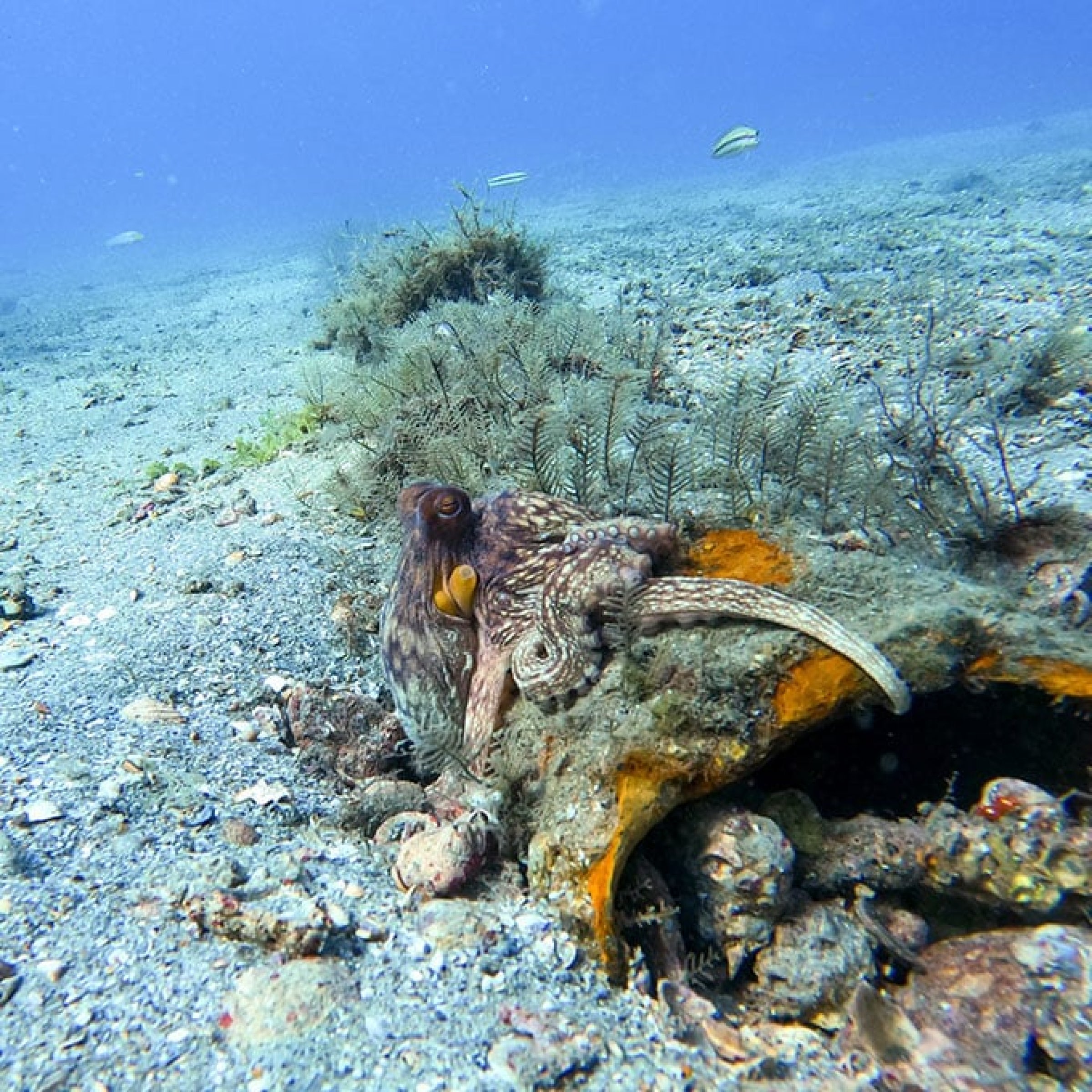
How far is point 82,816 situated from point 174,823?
40 cm

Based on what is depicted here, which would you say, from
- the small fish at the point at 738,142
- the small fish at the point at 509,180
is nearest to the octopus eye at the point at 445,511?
the small fish at the point at 509,180

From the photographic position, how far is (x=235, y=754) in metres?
3.79

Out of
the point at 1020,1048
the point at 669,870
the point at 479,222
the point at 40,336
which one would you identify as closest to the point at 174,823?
the point at 669,870

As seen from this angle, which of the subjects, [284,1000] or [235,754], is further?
[235,754]

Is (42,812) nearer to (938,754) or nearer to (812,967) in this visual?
(812,967)

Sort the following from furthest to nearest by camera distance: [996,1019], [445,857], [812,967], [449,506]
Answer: [449,506], [445,857], [812,967], [996,1019]

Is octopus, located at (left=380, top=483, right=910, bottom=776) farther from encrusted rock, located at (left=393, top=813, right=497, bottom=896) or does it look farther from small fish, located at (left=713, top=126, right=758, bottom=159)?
small fish, located at (left=713, top=126, right=758, bottom=159)

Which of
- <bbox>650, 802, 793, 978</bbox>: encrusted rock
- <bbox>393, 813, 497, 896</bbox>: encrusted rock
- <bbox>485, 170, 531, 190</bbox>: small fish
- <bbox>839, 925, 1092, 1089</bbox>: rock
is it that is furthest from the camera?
<bbox>485, 170, 531, 190</bbox>: small fish

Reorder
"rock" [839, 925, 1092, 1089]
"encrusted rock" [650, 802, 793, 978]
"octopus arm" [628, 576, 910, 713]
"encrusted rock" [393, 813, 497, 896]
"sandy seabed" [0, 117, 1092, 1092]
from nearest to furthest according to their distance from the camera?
"rock" [839, 925, 1092, 1089]
"sandy seabed" [0, 117, 1092, 1092]
"octopus arm" [628, 576, 910, 713]
"encrusted rock" [650, 802, 793, 978]
"encrusted rock" [393, 813, 497, 896]

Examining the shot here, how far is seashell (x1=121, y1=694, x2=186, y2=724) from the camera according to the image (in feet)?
13.0

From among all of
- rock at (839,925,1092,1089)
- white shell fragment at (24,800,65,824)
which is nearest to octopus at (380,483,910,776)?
rock at (839,925,1092,1089)

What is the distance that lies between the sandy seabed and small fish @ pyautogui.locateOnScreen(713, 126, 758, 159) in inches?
202

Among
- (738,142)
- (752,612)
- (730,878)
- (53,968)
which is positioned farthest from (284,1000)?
(738,142)

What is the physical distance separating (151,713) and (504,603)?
2291 mm
